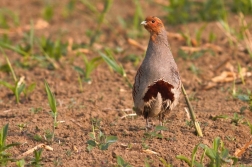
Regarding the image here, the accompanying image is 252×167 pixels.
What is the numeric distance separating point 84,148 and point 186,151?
30.1 inches

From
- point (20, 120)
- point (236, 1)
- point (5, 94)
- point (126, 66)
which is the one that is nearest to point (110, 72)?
point (126, 66)

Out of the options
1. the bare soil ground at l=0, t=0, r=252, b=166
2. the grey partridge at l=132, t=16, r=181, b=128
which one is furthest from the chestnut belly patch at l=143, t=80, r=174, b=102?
the bare soil ground at l=0, t=0, r=252, b=166

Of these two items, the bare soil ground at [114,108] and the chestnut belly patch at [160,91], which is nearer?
the bare soil ground at [114,108]

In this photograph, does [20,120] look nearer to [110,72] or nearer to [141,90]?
[141,90]

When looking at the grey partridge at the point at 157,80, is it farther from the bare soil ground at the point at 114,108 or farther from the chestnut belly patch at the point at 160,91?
the bare soil ground at the point at 114,108

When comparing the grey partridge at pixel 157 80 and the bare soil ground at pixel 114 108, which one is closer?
the bare soil ground at pixel 114 108

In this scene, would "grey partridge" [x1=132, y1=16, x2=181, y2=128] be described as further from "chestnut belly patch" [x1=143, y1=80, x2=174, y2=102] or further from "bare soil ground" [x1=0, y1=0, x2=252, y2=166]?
"bare soil ground" [x1=0, y1=0, x2=252, y2=166]

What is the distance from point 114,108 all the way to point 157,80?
40.1 inches

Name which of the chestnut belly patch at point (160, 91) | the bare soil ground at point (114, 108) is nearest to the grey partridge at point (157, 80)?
the chestnut belly patch at point (160, 91)

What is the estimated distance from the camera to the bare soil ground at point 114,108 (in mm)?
4496

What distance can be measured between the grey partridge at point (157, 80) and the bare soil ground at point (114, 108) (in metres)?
0.23

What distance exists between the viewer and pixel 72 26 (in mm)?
8742

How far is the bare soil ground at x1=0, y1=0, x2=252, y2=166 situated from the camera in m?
4.50

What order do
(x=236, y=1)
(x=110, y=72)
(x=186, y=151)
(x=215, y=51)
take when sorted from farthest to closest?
(x=236, y=1), (x=215, y=51), (x=110, y=72), (x=186, y=151)
